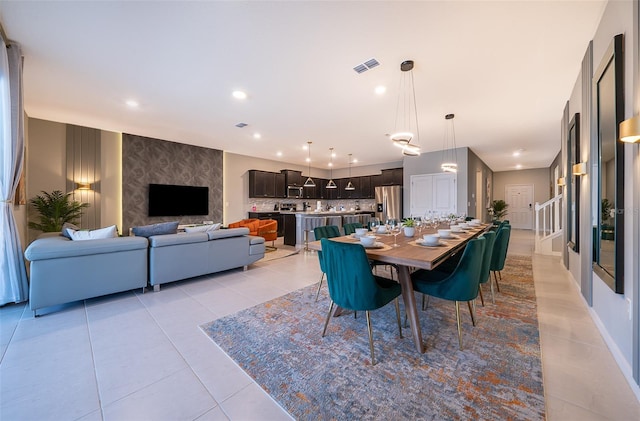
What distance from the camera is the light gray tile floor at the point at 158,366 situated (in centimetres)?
139

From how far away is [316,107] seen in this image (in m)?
4.08

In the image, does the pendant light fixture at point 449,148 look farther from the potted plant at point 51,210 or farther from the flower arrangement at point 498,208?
the potted plant at point 51,210

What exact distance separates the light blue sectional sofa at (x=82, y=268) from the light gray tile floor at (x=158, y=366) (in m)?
0.20

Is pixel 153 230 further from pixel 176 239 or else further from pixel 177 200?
pixel 177 200

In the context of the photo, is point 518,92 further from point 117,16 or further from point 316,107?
point 117,16

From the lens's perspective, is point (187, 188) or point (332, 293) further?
point (187, 188)

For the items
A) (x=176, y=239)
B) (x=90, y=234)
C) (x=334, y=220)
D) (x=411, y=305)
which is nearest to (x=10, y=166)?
(x=90, y=234)

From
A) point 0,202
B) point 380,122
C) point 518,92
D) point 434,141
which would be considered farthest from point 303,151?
point 0,202

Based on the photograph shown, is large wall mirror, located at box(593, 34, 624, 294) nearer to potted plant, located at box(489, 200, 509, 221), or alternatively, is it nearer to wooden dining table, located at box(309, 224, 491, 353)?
wooden dining table, located at box(309, 224, 491, 353)

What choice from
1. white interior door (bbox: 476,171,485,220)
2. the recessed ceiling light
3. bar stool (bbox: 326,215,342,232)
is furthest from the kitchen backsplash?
the recessed ceiling light

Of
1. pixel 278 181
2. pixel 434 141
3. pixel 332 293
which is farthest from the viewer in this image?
pixel 278 181

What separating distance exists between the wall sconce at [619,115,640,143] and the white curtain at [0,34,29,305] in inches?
203

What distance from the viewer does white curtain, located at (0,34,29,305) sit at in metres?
2.53

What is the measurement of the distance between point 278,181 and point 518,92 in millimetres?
6838
